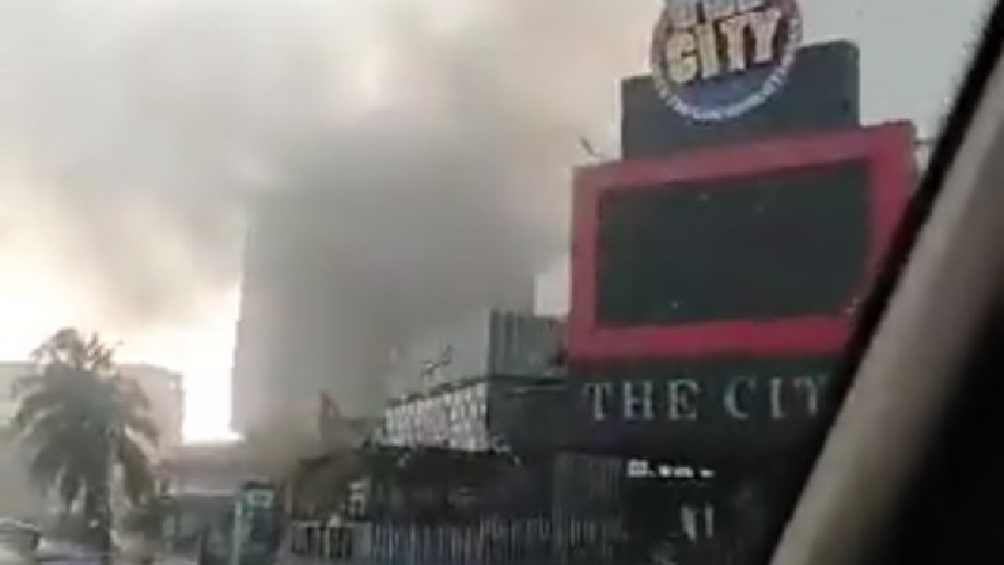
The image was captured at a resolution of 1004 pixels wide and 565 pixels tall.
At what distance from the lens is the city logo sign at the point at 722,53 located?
13.5 metres

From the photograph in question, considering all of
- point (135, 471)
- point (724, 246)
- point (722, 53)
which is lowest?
point (135, 471)

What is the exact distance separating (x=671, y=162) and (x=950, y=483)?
42.0 feet

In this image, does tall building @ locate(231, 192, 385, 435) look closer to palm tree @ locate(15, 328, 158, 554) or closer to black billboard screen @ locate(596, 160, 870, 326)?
palm tree @ locate(15, 328, 158, 554)

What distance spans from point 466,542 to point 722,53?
5.96 meters

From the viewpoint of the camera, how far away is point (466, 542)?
9.18m

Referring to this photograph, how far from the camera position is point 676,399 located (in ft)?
42.6

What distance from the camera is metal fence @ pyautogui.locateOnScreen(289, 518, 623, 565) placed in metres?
7.65

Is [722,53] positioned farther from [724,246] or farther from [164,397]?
[164,397]

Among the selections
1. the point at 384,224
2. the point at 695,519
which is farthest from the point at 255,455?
the point at 384,224

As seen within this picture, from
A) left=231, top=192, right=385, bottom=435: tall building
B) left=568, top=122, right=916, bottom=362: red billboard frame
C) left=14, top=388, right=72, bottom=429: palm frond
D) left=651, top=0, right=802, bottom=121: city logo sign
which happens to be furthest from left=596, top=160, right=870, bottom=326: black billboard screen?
left=14, top=388, right=72, bottom=429: palm frond

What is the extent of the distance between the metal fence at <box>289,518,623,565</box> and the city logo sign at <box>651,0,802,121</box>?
566 cm

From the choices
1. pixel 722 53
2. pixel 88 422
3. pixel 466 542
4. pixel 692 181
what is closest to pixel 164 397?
pixel 88 422

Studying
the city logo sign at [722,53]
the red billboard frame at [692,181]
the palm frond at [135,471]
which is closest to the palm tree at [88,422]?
the palm frond at [135,471]

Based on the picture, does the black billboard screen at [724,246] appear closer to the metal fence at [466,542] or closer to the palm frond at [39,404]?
the metal fence at [466,542]
